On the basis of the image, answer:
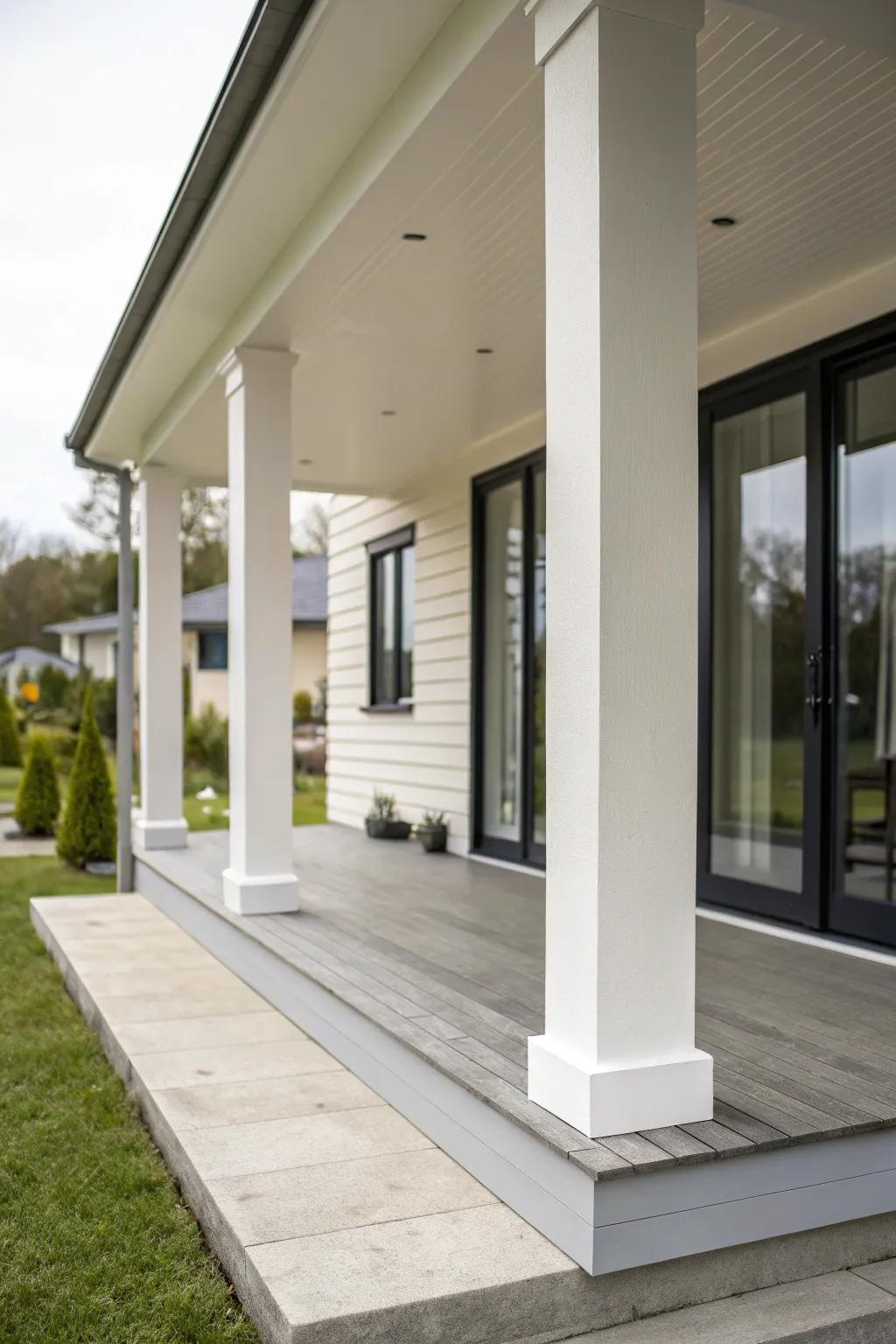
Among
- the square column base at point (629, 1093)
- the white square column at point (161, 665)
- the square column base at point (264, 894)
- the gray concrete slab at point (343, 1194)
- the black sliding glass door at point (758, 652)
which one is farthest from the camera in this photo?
the white square column at point (161, 665)

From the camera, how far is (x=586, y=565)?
2357 millimetres

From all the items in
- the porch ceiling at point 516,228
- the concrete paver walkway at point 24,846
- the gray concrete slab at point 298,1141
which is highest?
the porch ceiling at point 516,228

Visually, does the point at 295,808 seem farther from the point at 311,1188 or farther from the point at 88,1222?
the point at 311,1188

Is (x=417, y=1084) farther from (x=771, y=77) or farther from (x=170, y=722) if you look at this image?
(x=170, y=722)

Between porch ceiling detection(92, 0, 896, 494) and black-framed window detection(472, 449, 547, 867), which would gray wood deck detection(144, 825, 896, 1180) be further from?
porch ceiling detection(92, 0, 896, 494)

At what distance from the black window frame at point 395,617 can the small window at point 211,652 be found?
13.9 metres

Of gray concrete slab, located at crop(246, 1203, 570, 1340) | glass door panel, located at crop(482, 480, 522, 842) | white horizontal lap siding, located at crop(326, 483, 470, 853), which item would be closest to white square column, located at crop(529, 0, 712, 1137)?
gray concrete slab, located at crop(246, 1203, 570, 1340)

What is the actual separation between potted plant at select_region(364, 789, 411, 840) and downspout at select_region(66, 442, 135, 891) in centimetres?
164

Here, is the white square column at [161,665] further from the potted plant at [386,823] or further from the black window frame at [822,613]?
the black window frame at [822,613]

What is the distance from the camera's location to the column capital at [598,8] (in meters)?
2.35

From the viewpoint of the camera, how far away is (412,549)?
8648mm

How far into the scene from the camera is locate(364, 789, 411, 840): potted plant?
→ 321 inches

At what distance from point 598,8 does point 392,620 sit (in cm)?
686

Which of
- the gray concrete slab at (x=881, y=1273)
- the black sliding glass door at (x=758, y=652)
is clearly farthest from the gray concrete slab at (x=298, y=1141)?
the black sliding glass door at (x=758, y=652)
